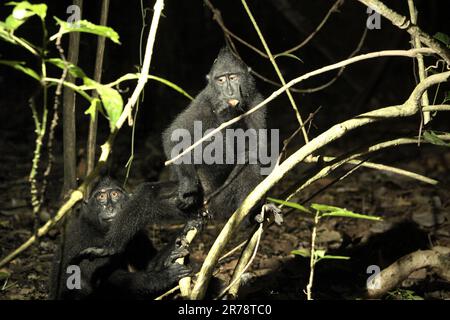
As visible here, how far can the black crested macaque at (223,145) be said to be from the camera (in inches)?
214

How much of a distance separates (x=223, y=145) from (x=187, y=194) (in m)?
0.77

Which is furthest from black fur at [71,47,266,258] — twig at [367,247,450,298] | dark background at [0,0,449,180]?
dark background at [0,0,449,180]

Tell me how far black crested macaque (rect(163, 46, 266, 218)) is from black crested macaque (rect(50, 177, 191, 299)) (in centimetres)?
58

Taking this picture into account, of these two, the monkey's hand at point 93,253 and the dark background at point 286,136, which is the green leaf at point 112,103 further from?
the monkey's hand at point 93,253

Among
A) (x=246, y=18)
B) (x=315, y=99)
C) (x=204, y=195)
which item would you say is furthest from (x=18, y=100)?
(x=204, y=195)

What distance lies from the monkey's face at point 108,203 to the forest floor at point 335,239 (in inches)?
40.8

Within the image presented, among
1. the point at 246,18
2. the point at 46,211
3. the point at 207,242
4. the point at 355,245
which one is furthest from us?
the point at 246,18

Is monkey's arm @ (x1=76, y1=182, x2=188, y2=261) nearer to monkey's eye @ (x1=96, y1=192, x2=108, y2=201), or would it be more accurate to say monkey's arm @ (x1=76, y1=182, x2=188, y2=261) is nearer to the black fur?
the black fur

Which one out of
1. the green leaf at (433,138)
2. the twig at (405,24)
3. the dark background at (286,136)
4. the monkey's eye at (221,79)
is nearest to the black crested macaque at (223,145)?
the monkey's eye at (221,79)

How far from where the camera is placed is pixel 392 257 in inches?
253

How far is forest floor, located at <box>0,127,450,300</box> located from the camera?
5949 mm

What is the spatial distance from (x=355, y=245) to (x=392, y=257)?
0.46m

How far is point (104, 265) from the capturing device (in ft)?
17.9
